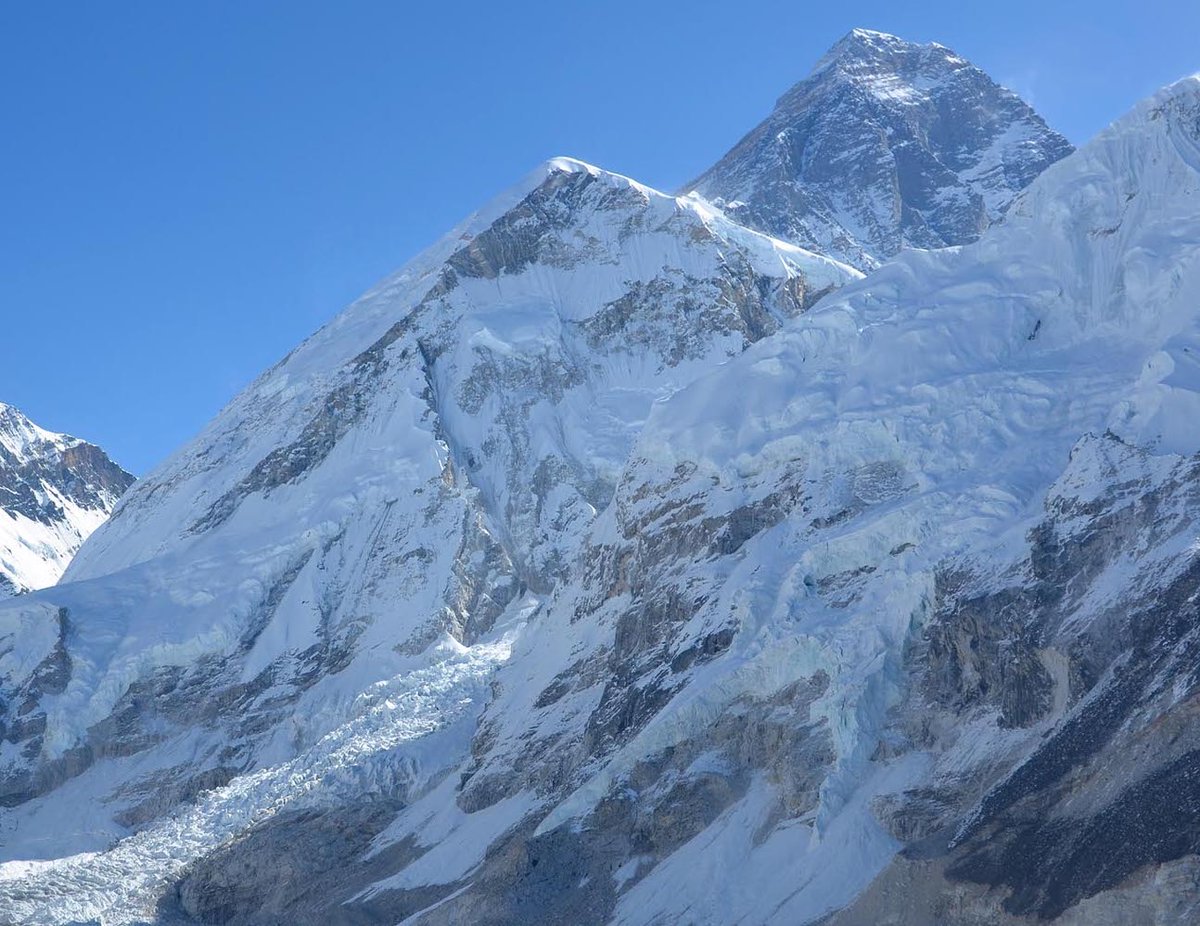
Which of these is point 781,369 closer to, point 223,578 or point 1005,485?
point 1005,485

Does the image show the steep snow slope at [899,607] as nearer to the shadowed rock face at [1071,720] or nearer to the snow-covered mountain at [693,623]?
the shadowed rock face at [1071,720]

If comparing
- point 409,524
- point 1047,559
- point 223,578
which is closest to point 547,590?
point 409,524

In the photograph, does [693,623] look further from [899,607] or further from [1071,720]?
[1071,720]

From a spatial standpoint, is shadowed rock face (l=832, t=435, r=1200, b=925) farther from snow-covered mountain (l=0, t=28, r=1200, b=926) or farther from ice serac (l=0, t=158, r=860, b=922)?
ice serac (l=0, t=158, r=860, b=922)

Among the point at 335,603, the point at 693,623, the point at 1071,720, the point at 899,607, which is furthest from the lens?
the point at 335,603

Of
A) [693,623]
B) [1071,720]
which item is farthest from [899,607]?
[693,623]

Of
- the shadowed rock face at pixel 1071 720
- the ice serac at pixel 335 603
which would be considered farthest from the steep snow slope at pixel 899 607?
the ice serac at pixel 335 603
